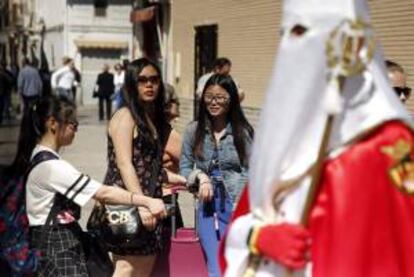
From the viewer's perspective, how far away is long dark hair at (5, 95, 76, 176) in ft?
13.6

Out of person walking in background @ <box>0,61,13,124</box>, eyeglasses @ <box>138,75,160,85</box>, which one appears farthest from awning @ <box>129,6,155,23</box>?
eyeglasses @ <box>138,75,160,85</box>

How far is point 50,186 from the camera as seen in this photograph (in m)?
4.01

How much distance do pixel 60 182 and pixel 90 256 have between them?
49 cm

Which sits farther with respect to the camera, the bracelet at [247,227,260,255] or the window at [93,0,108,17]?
the window at [93,0,108,17]

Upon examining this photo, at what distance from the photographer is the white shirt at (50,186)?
3.99 meters

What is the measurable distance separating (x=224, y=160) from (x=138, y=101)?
75 cm

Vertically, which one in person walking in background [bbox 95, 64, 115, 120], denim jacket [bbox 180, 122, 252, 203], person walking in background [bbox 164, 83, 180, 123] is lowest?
person walking in background [bbox 95, 64, 115, 120]

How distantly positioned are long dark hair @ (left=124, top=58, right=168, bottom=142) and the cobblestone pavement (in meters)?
1.89

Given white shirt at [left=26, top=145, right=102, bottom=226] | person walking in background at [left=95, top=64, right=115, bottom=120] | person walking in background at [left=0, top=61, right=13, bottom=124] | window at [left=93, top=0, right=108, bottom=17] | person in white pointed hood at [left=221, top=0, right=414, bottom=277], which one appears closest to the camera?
person in white pointed hood at [left=221, top=0, right=414, bottom=277]

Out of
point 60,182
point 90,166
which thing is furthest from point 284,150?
point 90,166

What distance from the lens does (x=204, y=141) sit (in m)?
5.21

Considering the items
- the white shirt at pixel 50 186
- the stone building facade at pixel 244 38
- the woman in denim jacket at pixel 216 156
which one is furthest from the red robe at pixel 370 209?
the stone building facade at pixel 244 38

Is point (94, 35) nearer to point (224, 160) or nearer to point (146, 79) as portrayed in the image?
point (224, 160)

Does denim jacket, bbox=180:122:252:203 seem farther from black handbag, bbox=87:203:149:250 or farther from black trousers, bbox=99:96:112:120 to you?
black trousers, bbox=99:96:112:120
